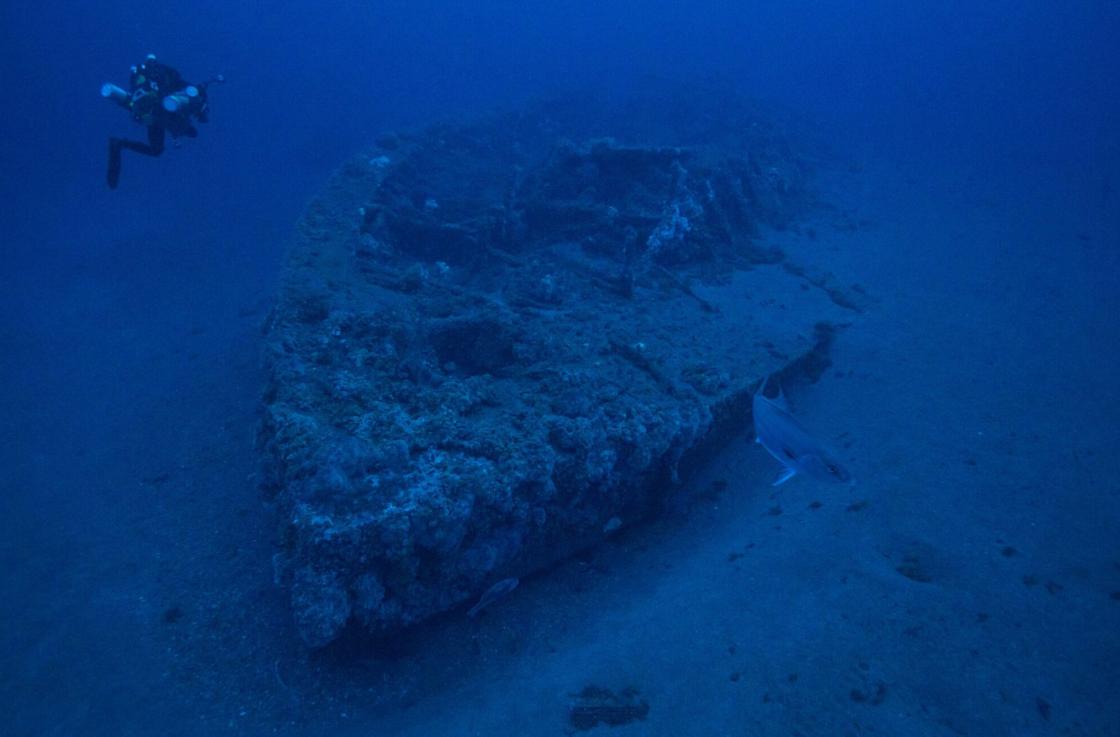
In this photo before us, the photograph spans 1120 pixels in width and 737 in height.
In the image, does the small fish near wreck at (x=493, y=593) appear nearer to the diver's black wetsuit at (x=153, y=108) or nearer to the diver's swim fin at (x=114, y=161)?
the diver's black wetsuit at (x=153, y=108)

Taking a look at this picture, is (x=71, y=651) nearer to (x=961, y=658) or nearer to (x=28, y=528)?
(x=28, y=528)

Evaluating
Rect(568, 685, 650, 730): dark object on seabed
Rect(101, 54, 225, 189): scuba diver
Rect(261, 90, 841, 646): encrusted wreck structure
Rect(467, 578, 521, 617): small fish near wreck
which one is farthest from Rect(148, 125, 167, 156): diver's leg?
Rect(568, 685, 650, 730): dark object on seabed

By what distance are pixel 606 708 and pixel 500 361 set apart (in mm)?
3964

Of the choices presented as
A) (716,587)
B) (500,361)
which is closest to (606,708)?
(716,587)

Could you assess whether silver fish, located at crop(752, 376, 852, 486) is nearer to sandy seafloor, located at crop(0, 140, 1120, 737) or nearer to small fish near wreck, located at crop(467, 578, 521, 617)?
sandy seafloor, located at crop(0, 140, 1120, 737)

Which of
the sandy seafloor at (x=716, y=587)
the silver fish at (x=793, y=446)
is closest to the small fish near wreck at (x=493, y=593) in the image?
the sandy seafloor at (x=716, y=587)

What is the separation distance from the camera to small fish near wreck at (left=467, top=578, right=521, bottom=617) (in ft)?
15.3

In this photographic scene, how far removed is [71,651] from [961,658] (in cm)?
836

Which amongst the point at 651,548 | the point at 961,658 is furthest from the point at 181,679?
the point at 961,658

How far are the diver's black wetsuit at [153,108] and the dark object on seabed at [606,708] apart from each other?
1045 centimetres

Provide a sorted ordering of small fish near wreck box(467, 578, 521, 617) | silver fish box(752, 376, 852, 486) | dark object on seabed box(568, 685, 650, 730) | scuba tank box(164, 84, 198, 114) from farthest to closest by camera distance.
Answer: scuba tank box(164, 84, 198, 114) < small fish near wreck box(467, 578, 521, 617) < dark object on seabed box(568, 685, 650, 730) < silver fish box(752, 376, 852, 486)

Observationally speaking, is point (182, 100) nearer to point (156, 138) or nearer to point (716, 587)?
point (156, 138)

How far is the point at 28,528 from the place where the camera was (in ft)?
23.6

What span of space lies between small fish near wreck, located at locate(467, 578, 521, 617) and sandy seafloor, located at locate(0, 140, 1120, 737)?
0.20 m
